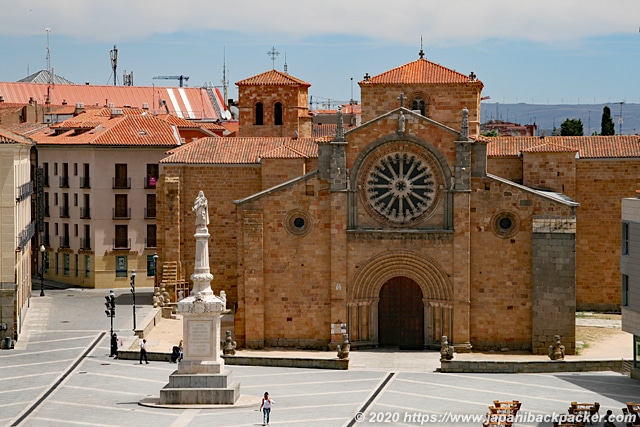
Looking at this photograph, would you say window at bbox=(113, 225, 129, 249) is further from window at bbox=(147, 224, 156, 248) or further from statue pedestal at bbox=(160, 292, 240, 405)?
statue pedestal at bbox=(160, 292, 240, 405)

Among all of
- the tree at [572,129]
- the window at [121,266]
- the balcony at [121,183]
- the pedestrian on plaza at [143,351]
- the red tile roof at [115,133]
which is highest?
the tree at [572,129]

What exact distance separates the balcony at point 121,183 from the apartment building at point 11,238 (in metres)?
15.9

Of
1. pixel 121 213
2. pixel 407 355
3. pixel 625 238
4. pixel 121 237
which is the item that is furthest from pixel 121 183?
pixel 625 238

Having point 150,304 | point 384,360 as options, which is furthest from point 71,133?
point 384,360

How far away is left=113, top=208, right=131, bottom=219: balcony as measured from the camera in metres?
83.9

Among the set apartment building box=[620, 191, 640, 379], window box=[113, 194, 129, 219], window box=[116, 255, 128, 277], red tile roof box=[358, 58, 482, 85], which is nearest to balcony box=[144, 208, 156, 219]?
window box=[113, 194, 129, 219]

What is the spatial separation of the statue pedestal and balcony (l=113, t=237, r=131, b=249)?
3541 cm

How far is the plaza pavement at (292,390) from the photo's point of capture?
46.3m

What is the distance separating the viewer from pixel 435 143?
203ft

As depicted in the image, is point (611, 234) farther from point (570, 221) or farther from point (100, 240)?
point (100, 240)

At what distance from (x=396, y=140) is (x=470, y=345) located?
30.4ft

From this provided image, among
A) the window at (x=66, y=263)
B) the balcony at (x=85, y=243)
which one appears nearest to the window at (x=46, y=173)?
the window at (x=66, y=263)

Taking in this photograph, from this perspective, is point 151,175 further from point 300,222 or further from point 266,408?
point 266,408

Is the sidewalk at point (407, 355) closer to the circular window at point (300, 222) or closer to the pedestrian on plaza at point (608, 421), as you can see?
the circular window at point (300, 222)
